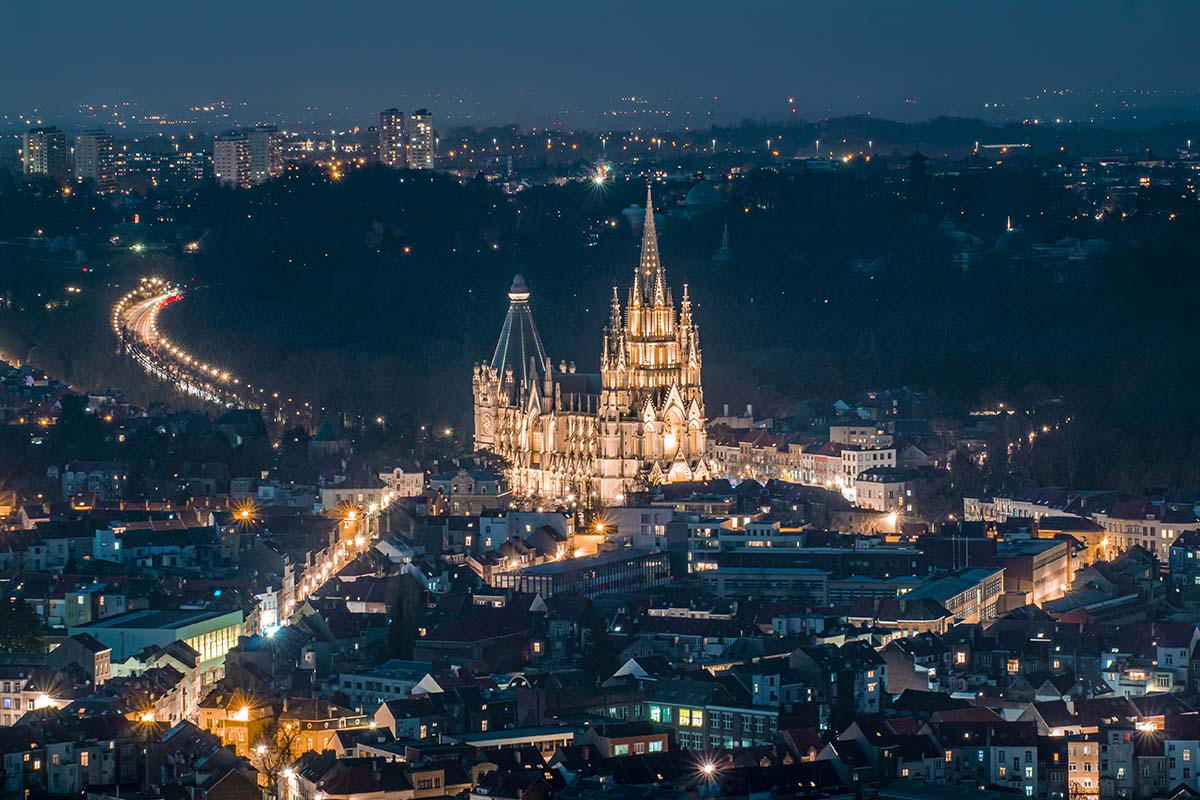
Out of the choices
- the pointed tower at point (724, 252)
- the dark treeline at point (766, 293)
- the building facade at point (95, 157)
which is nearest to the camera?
the dark treeline at point (766, 293)

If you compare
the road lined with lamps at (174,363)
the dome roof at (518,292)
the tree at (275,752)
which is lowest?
the road lined with lamps at (174,363)

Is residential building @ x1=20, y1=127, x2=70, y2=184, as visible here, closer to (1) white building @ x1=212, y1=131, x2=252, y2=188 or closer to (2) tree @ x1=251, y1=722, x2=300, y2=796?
(1) white building @ x1=212, y1=131, x2=252, y2=188

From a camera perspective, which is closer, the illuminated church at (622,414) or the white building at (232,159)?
the illuminated church at (622,414)

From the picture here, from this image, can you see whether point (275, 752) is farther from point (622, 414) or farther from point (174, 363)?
point (174, 363)

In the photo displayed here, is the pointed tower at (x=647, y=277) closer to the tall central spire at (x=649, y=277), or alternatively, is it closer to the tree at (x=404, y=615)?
the tall central spire at (x=649, y=277)

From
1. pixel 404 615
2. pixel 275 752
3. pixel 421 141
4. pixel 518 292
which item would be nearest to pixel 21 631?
pixel 404 615

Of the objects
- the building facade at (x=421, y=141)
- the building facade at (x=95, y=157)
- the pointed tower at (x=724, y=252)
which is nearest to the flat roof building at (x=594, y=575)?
the pointed tower at (x=724, y=252)
